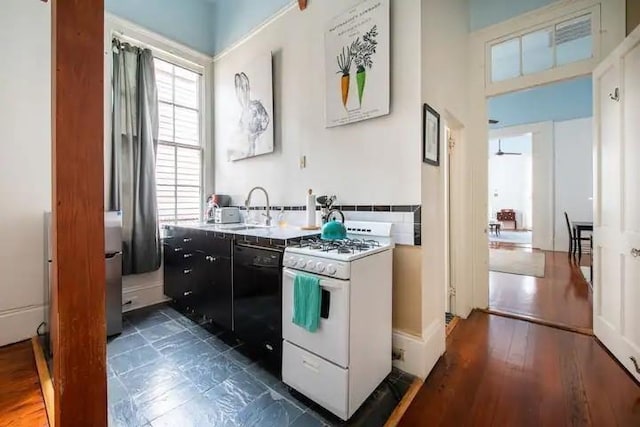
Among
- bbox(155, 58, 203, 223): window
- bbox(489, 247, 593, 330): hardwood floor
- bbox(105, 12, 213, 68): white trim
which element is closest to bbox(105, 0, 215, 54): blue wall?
bbox(105, 12, 213, 68): white trim

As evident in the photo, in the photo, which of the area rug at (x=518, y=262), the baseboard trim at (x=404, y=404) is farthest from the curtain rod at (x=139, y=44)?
the area rug at (x=518, y=262)

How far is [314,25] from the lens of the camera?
8.32 ft

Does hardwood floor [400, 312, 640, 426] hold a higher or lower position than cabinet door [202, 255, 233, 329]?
lower

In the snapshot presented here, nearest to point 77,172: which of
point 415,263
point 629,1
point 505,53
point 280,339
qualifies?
point 280,339

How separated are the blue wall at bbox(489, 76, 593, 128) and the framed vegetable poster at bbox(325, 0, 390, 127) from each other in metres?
4.63

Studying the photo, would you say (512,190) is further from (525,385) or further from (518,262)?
(525,385)

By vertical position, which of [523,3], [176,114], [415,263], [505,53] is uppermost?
[523,3]

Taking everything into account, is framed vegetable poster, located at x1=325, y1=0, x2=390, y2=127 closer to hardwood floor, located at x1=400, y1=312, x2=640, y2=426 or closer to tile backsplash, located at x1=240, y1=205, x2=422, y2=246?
tile backsplash, located at x1=240, y1=205, x2=422, y2=246

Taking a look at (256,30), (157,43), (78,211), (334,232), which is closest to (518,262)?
(334,232)

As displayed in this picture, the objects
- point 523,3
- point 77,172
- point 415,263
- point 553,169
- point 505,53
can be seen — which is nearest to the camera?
point 77,172

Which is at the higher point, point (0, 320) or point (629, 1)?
point (629, 1)

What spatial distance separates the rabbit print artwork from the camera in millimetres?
2953

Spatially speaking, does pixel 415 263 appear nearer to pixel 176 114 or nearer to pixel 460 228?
pixel 460 228

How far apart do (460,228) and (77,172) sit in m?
2.92
